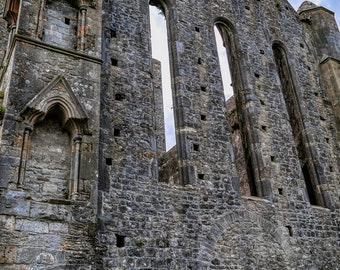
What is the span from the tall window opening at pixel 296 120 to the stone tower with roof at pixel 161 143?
4cm

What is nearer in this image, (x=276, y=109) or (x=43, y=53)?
(x=43, y=53)

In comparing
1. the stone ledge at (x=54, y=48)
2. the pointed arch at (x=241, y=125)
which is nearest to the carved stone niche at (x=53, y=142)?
the stone ledge at (x=54, y=48)

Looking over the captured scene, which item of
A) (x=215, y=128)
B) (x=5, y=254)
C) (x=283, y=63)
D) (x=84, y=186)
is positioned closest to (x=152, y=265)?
(x=84, y=186)

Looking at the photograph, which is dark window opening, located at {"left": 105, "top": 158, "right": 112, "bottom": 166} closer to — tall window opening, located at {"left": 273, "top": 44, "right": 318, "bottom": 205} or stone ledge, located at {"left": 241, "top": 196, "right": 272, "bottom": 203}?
stone ledge, located at {"left": 241, "top": 196, "right": 272, "bottom": 203}

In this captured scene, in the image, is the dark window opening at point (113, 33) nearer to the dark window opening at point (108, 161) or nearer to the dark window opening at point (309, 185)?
the dark window opening at point (108, 161)

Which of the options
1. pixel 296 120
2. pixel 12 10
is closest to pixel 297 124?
pixel 296 120

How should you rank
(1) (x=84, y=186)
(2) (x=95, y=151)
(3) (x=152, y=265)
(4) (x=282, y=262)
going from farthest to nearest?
(4) (x=282, y=262), (3) (x=152, y=265), (2) (x=95, y=151), (1) (x=84, y=186)

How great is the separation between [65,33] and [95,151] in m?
2.36

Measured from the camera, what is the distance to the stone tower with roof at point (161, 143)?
225 inches

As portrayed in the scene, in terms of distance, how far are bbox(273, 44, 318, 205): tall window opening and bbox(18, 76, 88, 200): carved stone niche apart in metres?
7.07

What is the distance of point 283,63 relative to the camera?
1275cm

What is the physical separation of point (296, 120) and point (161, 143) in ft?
13.8

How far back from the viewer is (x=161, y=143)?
13.0 meters

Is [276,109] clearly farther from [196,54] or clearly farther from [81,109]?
[81,109]
